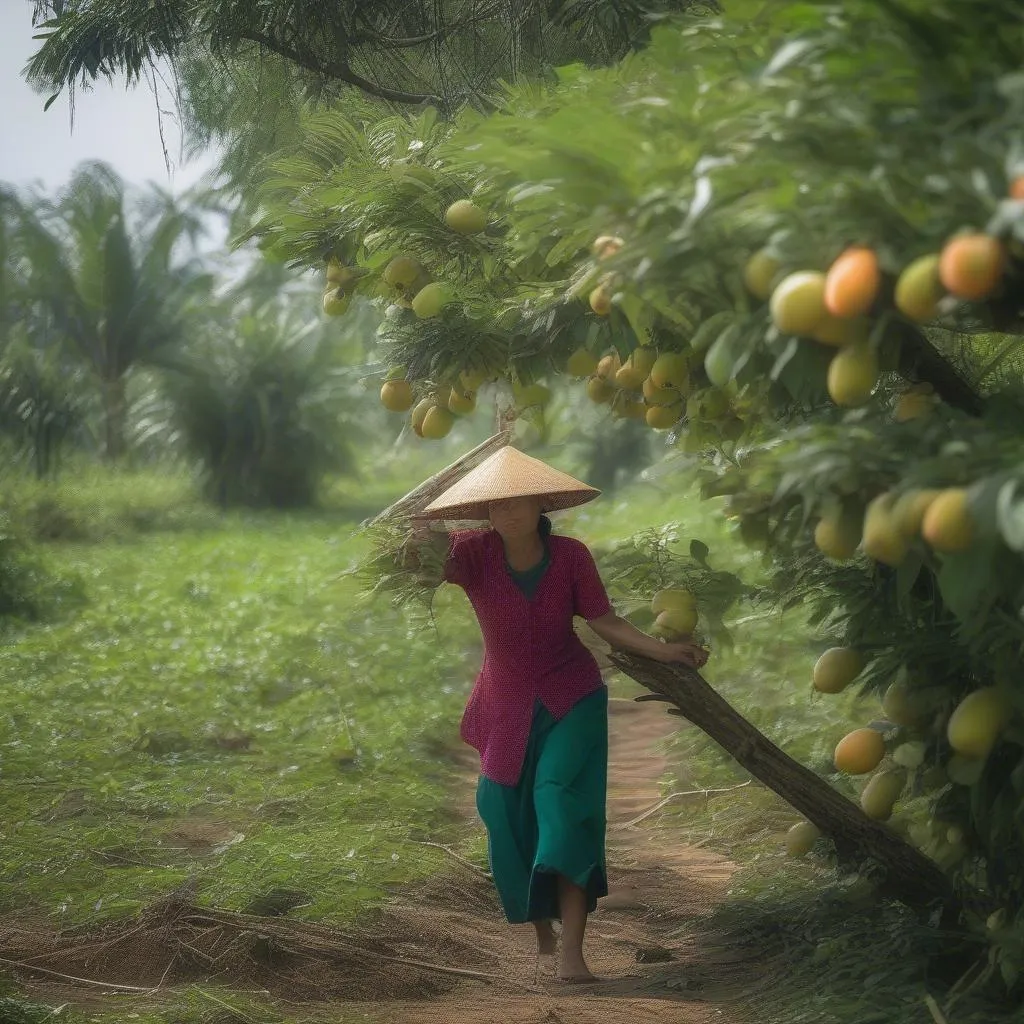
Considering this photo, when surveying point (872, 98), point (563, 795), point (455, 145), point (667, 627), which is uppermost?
point (455, 145)

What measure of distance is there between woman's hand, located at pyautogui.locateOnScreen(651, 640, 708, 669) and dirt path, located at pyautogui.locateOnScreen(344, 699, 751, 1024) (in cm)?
75

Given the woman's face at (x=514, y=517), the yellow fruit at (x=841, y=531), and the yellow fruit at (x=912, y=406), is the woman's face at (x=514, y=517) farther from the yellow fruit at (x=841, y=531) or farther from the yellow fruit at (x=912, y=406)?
the yellow fruit at (x=841, y=531)

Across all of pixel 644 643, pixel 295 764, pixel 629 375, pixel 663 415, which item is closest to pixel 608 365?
pixel 663 415

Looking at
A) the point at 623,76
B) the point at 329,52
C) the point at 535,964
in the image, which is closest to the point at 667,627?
the point at 535,964

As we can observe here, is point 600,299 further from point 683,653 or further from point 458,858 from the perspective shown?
point 458,858

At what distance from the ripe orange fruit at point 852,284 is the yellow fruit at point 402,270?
1839mm

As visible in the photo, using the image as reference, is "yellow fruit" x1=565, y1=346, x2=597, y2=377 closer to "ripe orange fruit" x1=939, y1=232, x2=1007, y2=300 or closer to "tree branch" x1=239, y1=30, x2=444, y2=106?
"tree branch" x1=239, y1=30, x2=444, y2=106

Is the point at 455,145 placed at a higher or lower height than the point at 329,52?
lower

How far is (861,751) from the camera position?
2.94 meters

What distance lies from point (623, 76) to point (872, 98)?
0.89m

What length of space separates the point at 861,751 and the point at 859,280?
53.7 inches

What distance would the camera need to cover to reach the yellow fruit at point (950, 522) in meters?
1.85

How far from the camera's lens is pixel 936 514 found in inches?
73.6

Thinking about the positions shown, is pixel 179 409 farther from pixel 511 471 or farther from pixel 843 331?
pixel 843 331
